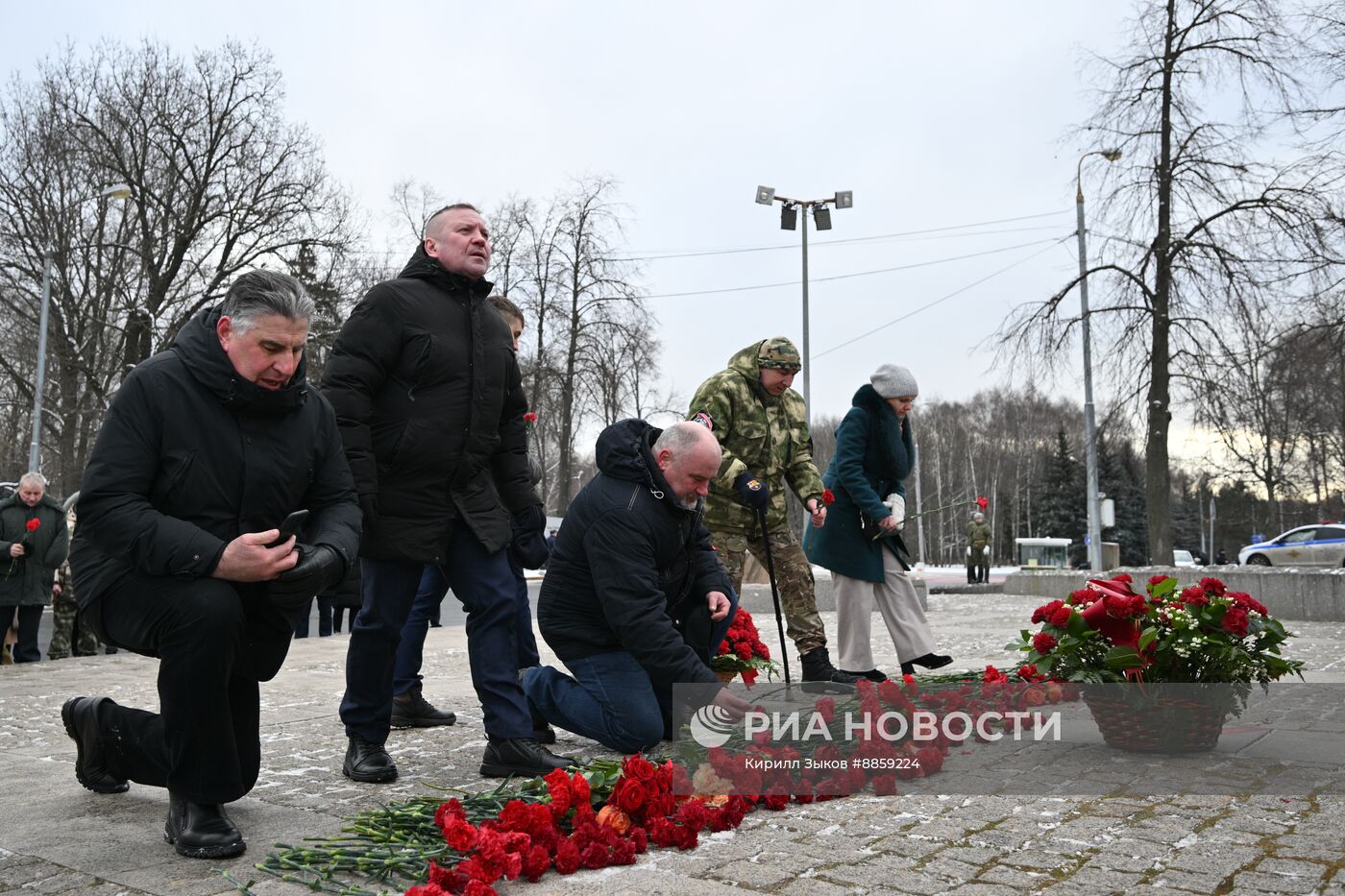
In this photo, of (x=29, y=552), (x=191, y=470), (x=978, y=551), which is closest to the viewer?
(x=191, y=470)

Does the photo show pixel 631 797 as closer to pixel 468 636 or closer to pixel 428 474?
pixel 468 636

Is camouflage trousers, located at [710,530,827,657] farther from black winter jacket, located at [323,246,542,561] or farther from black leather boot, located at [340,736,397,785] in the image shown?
black leather boot, located at [340,736,397,785]

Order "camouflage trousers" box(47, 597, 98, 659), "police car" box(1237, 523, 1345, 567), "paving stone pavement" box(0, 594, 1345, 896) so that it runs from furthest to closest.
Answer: "police car" box(1237, 523, 1345, 567)
"camouflage trousers" box(47, 597, 98, 659)
"paving stone pavement" box(0, 594, 1345, 896)

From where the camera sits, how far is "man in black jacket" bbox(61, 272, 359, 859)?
3.36 metres

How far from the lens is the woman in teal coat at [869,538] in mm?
6715

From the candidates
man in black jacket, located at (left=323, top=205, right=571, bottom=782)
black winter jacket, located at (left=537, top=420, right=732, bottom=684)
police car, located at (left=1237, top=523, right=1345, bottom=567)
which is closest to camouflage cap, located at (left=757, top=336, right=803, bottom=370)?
black winter jacket, located at (left=537, top=420, right=732, bottom=684)

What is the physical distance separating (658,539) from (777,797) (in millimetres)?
1151

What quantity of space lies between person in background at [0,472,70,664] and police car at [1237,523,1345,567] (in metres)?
29.9

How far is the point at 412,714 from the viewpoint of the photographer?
571 centimetres

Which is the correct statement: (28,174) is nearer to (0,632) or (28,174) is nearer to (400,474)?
(0,632)

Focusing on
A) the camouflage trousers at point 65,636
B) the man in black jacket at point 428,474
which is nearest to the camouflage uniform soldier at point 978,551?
the camouflage trousers at point 65,636

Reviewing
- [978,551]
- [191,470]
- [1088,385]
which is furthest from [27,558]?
[978,551]

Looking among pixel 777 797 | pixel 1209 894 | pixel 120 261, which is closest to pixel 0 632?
pixel 777 797

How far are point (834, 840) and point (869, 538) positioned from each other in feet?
11.4
